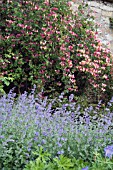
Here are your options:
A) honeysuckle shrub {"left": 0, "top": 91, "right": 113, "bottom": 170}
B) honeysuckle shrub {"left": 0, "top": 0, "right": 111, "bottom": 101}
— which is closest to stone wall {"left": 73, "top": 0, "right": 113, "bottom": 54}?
honeysuckle shrub {"left": 0, "top": 0, "right": 111, "bottom": 101}

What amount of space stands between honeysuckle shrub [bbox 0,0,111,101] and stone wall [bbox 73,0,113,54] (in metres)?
1.18

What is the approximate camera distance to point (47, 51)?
509cm

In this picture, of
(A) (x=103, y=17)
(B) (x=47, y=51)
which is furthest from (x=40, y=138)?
(A) (x=103, y=17)

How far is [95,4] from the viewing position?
6.61 metres

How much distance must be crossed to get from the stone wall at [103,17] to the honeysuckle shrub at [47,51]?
1176 millimetres

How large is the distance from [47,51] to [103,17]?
2.18 meters

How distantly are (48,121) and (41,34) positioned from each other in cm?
259

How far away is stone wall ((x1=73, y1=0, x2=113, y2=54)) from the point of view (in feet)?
21.6

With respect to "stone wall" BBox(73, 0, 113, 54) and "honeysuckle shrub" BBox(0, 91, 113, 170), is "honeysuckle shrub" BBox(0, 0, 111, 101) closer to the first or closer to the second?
"stone wall" BBox(73, 0, 113, 54)

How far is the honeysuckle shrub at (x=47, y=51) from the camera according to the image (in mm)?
5039

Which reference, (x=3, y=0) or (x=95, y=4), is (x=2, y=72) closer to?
(x=3, y=0)

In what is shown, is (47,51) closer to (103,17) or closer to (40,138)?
(103,17)

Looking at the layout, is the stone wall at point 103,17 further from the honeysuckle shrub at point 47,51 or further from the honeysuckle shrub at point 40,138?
the honeysuckle shrub at point 40,138

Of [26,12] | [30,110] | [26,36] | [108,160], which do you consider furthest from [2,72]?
[108,160]
